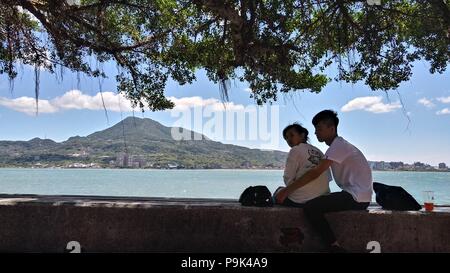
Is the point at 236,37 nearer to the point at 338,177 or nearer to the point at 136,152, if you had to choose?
the point at 338,177

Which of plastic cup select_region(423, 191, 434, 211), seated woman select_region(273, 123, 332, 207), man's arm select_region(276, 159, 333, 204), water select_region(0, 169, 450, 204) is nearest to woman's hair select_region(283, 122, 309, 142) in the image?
seated woman select_region(273, 123, 332, 207)

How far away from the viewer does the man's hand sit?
437 cm

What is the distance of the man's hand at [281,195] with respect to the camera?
437cm

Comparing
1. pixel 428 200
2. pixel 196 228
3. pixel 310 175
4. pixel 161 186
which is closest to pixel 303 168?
pixel 310 175

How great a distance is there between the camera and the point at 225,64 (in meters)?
8.82

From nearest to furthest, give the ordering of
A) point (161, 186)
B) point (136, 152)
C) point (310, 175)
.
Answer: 1. point (310, 175)
2. point (161, 186)
3. point (136, 152)

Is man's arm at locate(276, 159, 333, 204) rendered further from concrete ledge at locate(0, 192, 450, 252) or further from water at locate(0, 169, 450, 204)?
water at locate(0, 169, 450, 204)

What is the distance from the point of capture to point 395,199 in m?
4.67

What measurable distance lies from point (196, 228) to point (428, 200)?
2575 millimetres

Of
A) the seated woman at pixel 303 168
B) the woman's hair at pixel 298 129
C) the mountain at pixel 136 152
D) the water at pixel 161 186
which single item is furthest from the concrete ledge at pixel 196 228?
the mountain at pixel 136 152

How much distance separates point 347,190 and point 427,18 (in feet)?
16.0

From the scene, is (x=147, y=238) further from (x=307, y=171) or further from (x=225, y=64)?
(x=225, y=64)
